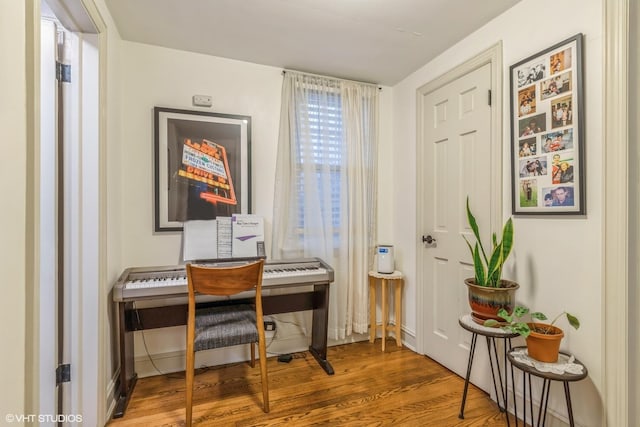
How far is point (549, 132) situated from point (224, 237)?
2.17 meters

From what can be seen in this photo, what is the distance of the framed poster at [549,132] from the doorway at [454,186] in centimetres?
13

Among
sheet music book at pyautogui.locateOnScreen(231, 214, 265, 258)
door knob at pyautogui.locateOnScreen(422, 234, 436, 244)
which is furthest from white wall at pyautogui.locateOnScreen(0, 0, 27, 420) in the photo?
door knob at pyautogui.locateOnScreen(422, 234, 436, 244)

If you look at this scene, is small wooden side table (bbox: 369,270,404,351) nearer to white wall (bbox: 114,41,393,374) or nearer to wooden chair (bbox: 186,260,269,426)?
white wall (bbox: 114,41,393,374)

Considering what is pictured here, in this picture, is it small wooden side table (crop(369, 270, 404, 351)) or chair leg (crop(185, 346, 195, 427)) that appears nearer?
chair leg (crop(185, 346, 195, 427))

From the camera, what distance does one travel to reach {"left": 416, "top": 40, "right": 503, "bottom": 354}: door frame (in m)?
1.87

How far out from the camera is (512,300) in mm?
1626

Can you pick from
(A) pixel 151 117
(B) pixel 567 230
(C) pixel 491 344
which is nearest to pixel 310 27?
(A) pixel 151 117

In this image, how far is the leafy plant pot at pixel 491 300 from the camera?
1.60 m

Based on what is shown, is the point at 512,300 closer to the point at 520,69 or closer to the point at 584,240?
the point at 584,240

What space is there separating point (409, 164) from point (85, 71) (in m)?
2.34

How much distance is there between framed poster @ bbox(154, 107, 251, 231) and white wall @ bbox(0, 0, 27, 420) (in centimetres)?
137

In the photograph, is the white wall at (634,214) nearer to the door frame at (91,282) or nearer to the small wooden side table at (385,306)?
the small wooden side table at (385,306)

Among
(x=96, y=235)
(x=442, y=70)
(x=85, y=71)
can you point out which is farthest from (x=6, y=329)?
(x=442, y=70)

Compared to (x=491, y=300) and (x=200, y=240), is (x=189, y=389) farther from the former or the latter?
(x=491, y=300)
